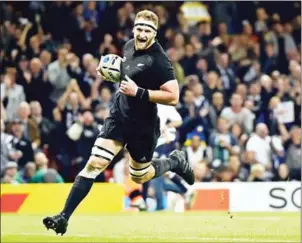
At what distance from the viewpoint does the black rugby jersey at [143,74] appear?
42.1ft

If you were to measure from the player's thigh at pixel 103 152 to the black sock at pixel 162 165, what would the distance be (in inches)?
46.0

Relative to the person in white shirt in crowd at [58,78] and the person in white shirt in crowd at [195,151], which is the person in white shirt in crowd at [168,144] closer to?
the person in white shirt in crowd at [195,151]

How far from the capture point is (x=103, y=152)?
1288 centimetres

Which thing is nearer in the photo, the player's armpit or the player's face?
the player's armpit

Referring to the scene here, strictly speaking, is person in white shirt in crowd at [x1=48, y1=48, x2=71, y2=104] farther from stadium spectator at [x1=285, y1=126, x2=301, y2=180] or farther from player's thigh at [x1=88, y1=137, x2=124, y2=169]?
player's thigh at [x1=88, y1=137, x2=124, y2=169]

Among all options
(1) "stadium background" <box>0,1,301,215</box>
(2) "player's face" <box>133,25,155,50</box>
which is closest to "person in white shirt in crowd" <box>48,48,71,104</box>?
(1) "stadium background" <box>0,1,301,215</box>

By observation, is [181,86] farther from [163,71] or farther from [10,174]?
[163,71]

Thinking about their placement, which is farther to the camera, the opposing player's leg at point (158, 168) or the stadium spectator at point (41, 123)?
the stadium spectator at point (41, 123)

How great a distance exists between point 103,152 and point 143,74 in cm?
103

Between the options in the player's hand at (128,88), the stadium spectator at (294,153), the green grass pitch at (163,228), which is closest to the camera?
the player's hand at (128,88)

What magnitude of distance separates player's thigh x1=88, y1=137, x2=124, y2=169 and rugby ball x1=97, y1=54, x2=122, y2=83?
75cm

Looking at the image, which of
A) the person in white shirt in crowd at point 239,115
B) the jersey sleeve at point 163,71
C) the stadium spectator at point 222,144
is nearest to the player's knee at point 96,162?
the jersey sleeve at point 163,71

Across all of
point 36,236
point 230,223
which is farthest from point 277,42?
point 36,236

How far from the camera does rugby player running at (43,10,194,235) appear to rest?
12648mm
